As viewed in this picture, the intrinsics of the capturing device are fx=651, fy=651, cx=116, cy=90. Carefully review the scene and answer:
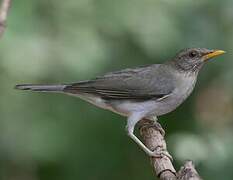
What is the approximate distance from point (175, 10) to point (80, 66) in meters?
1.07

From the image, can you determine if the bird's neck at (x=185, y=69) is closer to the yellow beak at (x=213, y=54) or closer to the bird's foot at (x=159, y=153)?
the yellow beak at (x=213, y=54)

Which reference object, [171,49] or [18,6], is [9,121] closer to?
[18,6]

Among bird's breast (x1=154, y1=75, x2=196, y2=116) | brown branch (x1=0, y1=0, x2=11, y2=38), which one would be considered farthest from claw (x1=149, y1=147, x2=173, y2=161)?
brown branch (x1=0, y1=0, x2=11, y2=38)

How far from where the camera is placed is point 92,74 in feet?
20.3

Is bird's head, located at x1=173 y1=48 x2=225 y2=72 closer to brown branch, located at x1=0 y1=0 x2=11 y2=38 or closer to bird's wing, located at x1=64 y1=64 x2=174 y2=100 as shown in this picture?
bird's wing, located at x1=64 y1=64 x2=174 y2=100

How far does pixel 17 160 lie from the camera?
6.26 metres

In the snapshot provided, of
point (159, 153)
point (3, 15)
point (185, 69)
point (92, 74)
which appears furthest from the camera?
point (92, 74)

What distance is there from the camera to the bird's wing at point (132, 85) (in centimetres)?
557

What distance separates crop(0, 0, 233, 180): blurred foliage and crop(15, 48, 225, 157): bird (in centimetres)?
34

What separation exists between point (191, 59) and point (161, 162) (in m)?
1.43

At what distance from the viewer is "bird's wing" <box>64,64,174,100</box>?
18.3ft

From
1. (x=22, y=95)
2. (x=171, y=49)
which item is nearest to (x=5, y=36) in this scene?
(x=22, y=95)

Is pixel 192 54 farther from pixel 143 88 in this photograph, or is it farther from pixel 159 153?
pixel 159 153

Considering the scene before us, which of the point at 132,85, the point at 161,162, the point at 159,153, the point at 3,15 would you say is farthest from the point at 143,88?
the point at 3,15
